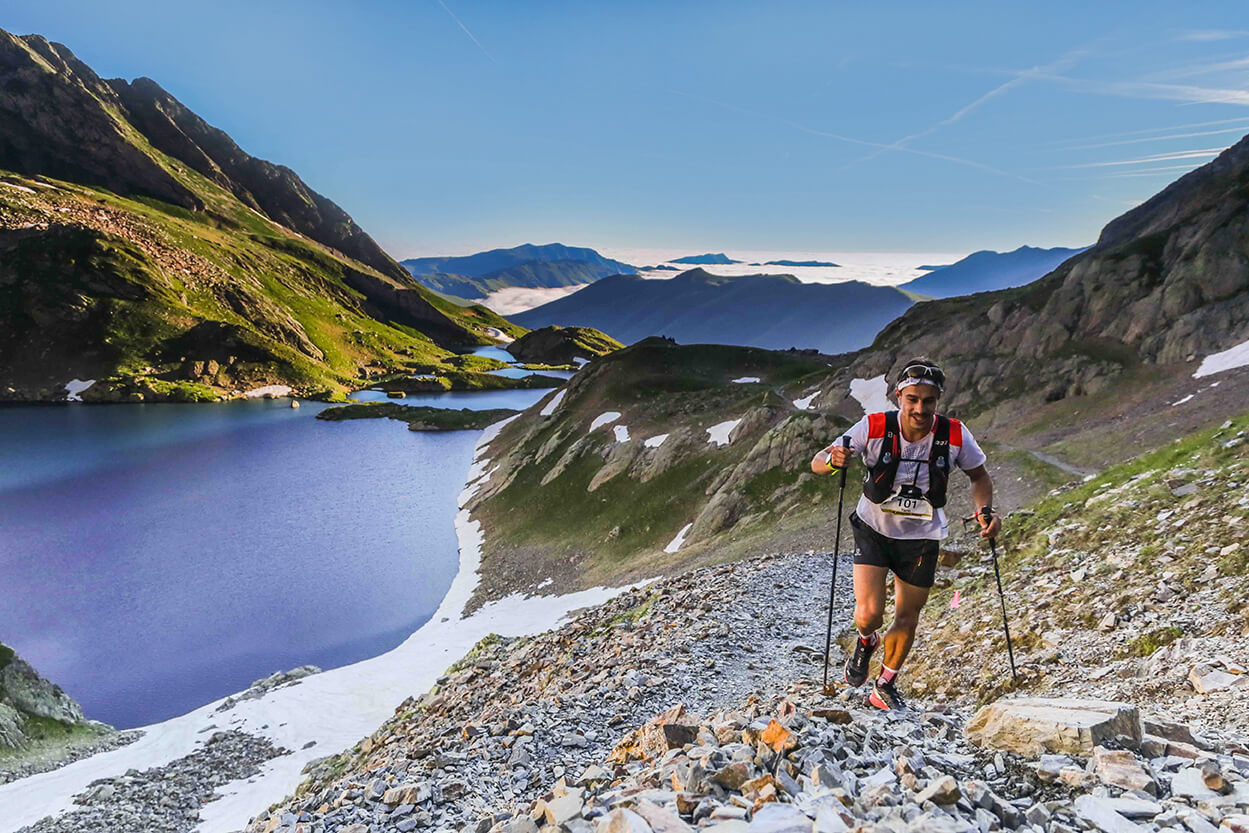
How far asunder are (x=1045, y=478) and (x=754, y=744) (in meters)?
28.3

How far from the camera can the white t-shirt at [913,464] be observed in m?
7.93

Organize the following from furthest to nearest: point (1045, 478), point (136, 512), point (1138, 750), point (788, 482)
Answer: point (136, 512) < point (788, 482) < point (1045, 478) < point (1138, 750)

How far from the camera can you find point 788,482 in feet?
144

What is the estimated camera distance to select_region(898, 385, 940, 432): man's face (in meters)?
7.67

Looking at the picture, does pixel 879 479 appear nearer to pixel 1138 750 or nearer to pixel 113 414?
Result: pixel 1138 750

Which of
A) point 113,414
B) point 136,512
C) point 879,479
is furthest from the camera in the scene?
point 113,414

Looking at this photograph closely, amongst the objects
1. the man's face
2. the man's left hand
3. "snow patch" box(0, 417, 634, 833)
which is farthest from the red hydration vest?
"snow patch" box(0, 417, 634, 833)

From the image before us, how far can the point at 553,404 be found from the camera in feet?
322

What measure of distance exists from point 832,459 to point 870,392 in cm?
5262

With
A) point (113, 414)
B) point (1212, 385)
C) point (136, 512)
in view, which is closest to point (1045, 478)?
point (1212, 385)

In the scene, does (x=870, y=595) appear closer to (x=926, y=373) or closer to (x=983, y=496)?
(x=983, y=496)

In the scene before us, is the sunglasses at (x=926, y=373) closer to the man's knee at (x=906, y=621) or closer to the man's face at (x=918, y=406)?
the man's face at (x=918, y=406)

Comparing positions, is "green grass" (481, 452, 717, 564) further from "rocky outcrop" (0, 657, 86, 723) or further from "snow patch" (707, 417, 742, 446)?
"rocky outcrop" (0, 657, 86, 723)

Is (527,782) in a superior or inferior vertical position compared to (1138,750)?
inferior
